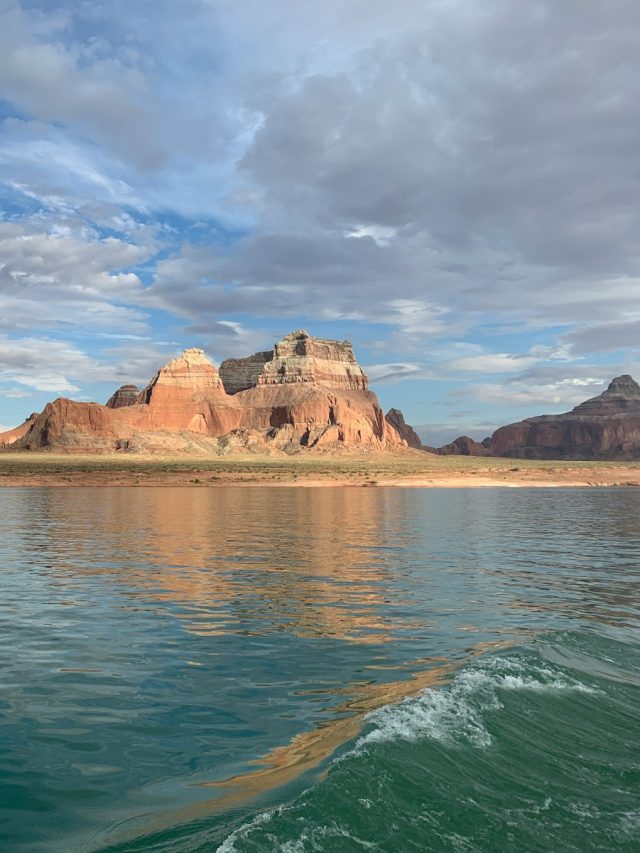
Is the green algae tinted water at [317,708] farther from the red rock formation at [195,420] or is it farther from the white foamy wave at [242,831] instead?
the red rock formation at [195,420]

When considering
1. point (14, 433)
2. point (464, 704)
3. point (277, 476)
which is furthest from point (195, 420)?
point (464, 704)

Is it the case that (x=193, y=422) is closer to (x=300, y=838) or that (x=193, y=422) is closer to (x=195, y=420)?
(x=195, y=420)

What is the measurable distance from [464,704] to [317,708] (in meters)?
1.86

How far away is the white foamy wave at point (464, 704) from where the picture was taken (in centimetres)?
745

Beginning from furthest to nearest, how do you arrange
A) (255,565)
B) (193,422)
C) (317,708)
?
(193,422), (255,565), (317,708)

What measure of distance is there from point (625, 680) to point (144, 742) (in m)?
7.03

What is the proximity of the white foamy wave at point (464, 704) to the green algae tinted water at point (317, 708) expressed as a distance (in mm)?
41

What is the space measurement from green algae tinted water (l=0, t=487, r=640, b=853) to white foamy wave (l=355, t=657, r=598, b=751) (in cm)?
4

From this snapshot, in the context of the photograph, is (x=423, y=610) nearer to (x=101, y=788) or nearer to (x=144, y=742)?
(x=144, y=742)

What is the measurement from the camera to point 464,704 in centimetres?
841

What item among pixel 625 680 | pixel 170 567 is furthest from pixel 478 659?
pixel 170 567

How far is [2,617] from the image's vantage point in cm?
1388

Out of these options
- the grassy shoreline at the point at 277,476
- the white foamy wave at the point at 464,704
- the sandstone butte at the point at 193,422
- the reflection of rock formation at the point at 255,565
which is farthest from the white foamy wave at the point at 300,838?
the sandstone butte at the point at 193,422

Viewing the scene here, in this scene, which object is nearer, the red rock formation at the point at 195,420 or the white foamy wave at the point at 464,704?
the white foamy wave at the point at 464,704
